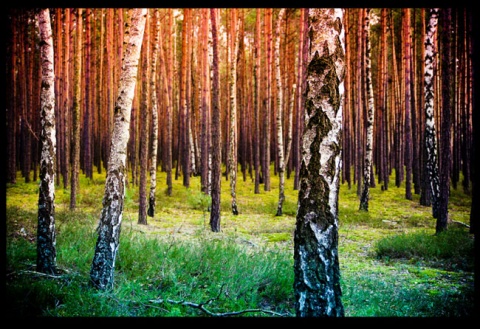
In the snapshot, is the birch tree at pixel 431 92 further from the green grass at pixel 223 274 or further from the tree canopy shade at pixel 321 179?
the tree canopy shade at pixel 321 179

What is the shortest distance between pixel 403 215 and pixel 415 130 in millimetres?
4173

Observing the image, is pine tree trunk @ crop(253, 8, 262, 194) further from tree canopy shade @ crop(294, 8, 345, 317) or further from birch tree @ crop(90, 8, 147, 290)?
tree canopy shade @ crop(294, 8, 345, 317)

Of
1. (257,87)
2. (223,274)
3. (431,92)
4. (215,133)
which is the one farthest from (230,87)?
(223,274)

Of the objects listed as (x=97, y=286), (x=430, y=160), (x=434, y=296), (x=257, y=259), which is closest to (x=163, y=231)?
(x=257, y=259)

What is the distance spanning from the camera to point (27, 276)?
5.27 meters

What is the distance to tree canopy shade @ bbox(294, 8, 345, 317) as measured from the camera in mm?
3578

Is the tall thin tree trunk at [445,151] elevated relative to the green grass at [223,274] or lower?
elevated

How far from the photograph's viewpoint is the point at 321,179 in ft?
11.8

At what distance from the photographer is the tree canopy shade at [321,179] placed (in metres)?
3.58

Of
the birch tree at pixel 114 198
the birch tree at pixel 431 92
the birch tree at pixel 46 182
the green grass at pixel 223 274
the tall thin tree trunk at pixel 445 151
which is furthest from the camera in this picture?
the birch tree at pixel 431 92

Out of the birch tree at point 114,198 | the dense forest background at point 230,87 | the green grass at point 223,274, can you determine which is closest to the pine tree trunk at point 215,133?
the green grass at point 223,274

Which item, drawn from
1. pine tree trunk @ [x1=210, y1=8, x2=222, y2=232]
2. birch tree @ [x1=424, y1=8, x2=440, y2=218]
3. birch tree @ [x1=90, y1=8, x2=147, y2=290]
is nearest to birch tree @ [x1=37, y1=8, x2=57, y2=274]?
birch tree @ [x1=90, y1=8, x2=147, y2=290]

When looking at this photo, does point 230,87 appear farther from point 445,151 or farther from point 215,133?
point 445,151
